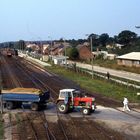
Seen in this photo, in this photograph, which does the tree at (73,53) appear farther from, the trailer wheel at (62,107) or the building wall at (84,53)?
the trailer wheel at (62,107)

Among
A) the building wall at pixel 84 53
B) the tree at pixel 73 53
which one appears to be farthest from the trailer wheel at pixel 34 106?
the building wall at pixel 84 53

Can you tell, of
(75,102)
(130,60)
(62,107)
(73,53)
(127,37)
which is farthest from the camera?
(127,37)

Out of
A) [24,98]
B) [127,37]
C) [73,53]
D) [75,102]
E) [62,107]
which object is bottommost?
[62,107]

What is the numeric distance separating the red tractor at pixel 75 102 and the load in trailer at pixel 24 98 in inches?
75.9

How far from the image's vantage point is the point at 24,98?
34219mm

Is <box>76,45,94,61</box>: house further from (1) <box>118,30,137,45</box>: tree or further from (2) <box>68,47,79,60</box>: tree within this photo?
(1) <box>118,30,137,45</box>: tree

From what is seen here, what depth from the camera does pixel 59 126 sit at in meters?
28.3

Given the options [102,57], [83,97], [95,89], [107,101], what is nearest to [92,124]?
[83,97]

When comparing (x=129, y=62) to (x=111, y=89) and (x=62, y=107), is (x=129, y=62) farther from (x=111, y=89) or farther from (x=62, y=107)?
(x=62, y=107)

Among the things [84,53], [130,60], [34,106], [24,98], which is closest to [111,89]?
[34,106]

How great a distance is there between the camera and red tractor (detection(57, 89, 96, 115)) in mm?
32188

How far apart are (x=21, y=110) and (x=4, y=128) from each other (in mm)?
6841

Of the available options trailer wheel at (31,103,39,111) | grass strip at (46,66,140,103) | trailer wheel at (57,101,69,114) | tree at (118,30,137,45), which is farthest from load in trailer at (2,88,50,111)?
tree at (118,30,137,45)

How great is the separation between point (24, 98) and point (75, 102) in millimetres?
4351
